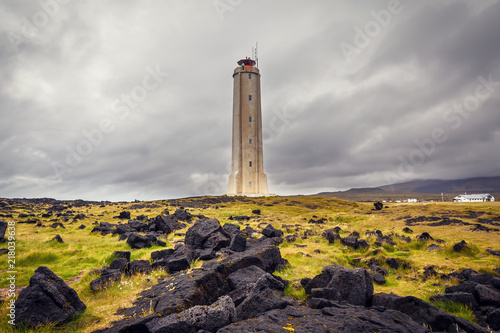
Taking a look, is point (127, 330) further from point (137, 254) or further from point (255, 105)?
point (255, 105)

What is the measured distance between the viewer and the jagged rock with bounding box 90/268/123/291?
35.6 ft

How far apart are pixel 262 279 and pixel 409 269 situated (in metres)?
10.0

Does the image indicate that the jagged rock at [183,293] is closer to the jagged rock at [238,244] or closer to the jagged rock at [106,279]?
the jagged rock at [106,279]

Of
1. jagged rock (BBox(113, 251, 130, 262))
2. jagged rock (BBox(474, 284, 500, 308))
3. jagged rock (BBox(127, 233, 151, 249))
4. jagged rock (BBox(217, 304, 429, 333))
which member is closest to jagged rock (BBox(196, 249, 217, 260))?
jagged rock (BBox(113, 251, 130, 262))

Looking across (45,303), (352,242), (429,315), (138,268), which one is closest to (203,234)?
(138,268)

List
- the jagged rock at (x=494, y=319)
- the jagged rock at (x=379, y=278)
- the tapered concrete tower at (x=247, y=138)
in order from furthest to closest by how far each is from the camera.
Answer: the tapered concrete tower at (x=247, y=138)
the jagged rock at (x=379, y=278)
the jagged rock at (x=494, y=319)

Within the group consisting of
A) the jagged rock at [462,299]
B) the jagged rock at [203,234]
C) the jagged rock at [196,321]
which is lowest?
the jagged rock at [462,299]

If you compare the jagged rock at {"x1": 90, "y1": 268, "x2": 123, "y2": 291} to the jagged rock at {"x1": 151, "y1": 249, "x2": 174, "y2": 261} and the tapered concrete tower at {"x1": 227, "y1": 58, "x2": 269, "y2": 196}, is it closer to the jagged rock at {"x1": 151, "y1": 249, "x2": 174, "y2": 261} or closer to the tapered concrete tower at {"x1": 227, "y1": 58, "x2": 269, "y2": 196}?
the jagged rock at {"x1": 151, "y1": 249, "x2": 174, "y2": 261}

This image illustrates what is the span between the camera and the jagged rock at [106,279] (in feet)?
35.6

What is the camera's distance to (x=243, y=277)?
10.3m

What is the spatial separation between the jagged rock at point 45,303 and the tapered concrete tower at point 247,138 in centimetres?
6329

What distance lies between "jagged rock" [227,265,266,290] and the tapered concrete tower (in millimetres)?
60924

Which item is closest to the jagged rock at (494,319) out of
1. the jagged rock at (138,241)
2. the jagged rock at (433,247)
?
the jagged rock at (433,247)

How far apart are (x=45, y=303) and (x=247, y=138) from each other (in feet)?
219
